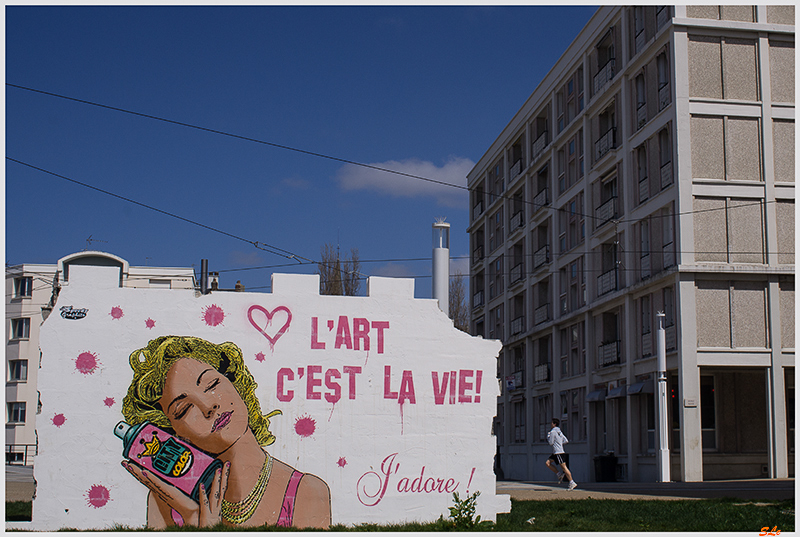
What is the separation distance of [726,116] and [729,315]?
22.0 feet

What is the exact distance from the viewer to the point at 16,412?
2280 inches

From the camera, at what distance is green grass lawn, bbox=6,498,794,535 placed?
484 inches

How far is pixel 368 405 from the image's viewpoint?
12742 mm

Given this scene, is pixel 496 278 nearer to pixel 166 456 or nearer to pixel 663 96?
pixel 663 96

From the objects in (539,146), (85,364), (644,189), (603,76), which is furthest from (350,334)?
(539,146)

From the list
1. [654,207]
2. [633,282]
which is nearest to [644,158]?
[654,207]

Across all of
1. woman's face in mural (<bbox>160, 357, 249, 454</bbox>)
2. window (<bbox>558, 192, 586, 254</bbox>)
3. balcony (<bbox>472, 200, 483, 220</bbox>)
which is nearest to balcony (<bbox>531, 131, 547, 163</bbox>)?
window (<bbox>558, 192, 586, 254</bbox>)

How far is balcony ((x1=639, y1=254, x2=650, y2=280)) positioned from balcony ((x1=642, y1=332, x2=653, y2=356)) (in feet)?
6.84

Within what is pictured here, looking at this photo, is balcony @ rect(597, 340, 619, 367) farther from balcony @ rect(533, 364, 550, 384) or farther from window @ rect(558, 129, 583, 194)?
window @ rect(558, 129, 583, 194)

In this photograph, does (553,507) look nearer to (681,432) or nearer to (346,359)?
(346,359)

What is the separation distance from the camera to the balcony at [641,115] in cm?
3183

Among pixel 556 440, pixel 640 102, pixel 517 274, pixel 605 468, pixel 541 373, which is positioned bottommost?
pixel 605 468

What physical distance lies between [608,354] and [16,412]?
138 ft

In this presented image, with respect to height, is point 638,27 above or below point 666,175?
above
